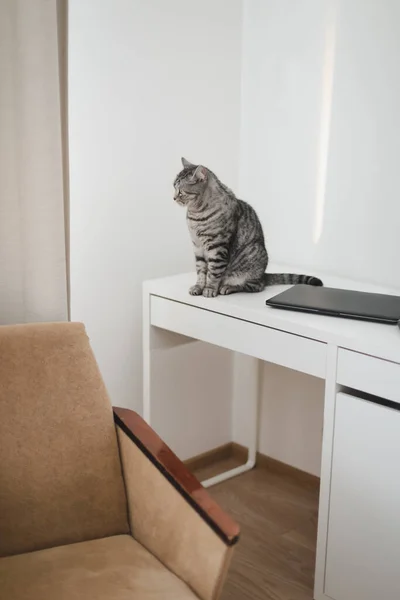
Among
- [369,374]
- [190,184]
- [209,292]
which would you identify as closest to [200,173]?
[190,184]

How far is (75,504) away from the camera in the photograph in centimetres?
159

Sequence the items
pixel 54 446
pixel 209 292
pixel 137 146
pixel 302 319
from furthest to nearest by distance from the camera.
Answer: pixel 137 146 < pixel 209 292 < pixel 302 319 < pixel 54 446

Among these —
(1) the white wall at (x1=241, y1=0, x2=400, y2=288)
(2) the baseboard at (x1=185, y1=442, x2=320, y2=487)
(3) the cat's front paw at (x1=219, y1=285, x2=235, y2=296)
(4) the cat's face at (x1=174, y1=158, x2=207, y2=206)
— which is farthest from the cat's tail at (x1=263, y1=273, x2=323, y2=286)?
(2) the baseboard at (x1=185, y1=442, x2=320, y2=487)

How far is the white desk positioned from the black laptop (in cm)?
2

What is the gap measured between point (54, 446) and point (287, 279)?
91 centimetres

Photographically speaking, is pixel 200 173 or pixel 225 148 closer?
pixel 200 173

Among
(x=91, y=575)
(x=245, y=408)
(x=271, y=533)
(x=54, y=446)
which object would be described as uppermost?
(x=54, y=446)

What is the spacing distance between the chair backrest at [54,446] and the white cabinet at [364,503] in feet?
1.79

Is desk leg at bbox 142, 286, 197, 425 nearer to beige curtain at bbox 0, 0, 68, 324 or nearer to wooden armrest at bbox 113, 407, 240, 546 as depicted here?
beige curtain at bbox 0, 0, 68, 324

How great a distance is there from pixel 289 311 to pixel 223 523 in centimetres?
72

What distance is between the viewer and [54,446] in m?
1.60

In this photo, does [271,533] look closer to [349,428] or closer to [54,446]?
[349,428]

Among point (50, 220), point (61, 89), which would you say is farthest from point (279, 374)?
point (61, 89)

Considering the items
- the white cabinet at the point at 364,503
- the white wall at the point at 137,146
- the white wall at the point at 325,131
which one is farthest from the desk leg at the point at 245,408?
the white cabinet at the point at 364,503
